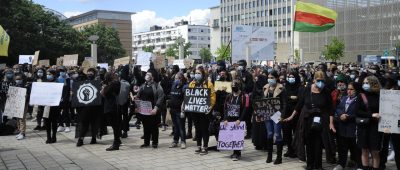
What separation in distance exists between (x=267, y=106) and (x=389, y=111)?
2448 millimetres

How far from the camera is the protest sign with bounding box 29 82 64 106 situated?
12.0 metres

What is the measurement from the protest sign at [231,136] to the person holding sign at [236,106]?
98 millimetres

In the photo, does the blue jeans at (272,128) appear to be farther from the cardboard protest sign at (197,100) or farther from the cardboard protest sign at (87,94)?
the cardboard protest sign at (87,94)


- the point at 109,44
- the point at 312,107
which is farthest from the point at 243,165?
the point at 109,44

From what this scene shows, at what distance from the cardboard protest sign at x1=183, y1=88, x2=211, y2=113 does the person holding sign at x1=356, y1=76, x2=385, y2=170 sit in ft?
11.1

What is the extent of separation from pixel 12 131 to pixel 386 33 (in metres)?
77.8

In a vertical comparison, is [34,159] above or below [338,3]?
below

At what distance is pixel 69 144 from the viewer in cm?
1212

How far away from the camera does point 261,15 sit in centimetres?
12925

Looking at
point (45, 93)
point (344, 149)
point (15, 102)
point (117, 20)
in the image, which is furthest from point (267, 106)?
point (117, 20)

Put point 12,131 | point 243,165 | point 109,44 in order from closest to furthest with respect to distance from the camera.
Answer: point 243,165 < point 12,131 < point 109,44

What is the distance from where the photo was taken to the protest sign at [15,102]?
12.4m

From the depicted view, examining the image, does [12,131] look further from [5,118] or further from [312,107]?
[312,107]

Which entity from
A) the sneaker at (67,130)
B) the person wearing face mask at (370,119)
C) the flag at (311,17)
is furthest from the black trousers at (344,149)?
the sneaker at (67,130)
